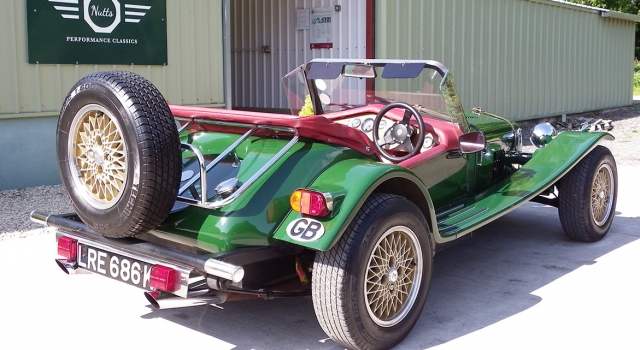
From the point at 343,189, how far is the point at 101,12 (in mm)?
5580

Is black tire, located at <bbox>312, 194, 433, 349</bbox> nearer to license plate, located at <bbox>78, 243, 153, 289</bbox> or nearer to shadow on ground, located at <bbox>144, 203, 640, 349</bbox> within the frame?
shadow on ground, located at <bbox>144, 203, 640, 349</bbox>

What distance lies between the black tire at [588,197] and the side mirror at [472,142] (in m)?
1.19

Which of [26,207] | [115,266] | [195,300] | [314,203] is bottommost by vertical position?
[26,207]

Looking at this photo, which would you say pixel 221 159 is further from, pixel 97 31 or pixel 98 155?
pixel 97 31

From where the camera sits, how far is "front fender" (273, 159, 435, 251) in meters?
3.22

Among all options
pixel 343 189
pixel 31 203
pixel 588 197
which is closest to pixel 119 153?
pixel 343 189

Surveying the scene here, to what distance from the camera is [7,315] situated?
4.09 m

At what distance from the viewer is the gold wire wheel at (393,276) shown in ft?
11.4

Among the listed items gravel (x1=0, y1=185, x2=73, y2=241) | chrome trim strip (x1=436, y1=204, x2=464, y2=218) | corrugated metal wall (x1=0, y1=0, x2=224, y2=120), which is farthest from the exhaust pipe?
corrugated metal wall (x1=0, y1=0, x2=224, y2=120)

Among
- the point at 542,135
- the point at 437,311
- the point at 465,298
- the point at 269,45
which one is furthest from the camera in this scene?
the point at 269,45

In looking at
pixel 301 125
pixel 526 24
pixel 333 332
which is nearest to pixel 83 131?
pixel 301 125

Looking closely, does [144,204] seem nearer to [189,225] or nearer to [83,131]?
[189,225]

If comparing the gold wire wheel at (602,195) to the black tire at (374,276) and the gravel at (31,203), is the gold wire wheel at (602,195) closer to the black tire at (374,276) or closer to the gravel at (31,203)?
the black tire at (374,276)

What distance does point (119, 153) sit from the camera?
3.37 meters
